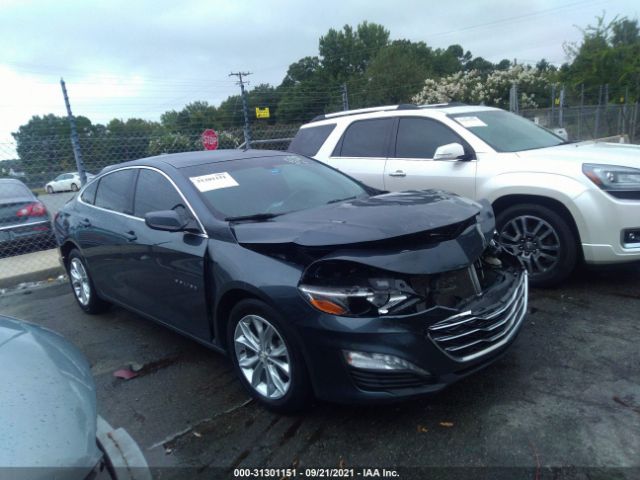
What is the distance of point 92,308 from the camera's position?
522 cm

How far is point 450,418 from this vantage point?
2846 mm

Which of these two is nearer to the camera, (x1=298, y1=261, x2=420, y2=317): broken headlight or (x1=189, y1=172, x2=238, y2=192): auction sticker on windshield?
(x1=298, y1=261, x2=420, y2=317): broken headlight

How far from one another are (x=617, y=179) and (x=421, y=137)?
2.01 meters

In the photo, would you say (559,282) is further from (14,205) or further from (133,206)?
(14,205)

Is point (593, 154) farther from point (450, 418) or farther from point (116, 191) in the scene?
point (116, 191)

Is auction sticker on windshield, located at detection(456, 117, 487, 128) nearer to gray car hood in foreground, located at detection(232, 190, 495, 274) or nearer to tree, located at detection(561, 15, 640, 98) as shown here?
gray car hood in foreground, located at detection(232, 190, 495, 274)

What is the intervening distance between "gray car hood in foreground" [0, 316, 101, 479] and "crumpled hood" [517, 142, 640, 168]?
418cm

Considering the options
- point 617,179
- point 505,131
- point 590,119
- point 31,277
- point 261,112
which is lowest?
point 31,277

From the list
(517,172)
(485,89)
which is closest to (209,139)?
(517,172)

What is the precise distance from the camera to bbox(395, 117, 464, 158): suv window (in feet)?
17.5

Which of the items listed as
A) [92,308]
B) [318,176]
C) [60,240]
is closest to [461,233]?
[318,176]

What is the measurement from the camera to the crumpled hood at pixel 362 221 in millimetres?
2770

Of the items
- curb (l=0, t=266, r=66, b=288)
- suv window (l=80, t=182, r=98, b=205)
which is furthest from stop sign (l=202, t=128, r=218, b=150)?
suv window (l=80, t=182, r=98, b=205)

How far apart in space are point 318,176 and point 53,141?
5.70m
